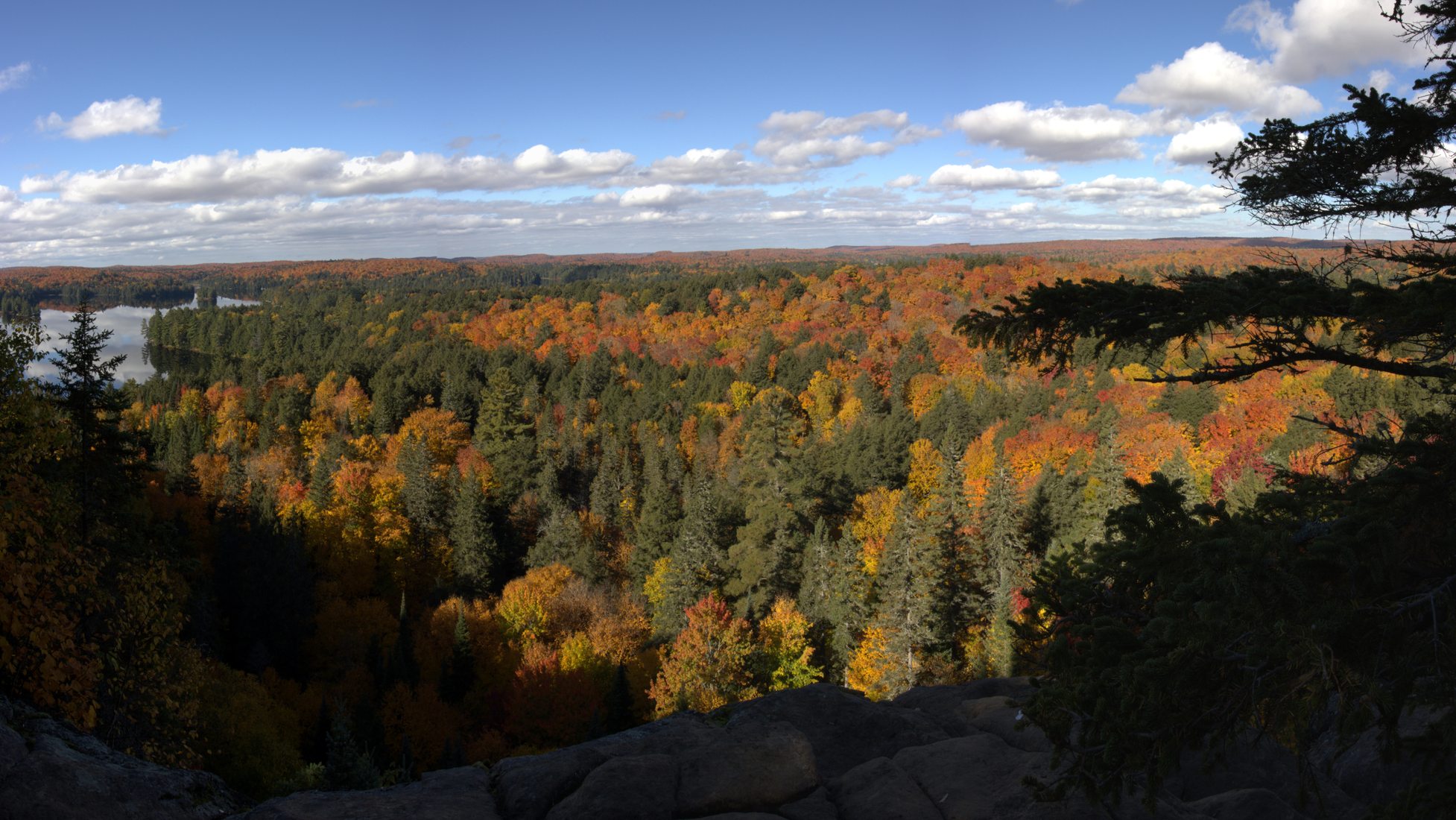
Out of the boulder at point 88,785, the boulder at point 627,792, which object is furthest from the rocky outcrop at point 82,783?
the boulder at point 627,792

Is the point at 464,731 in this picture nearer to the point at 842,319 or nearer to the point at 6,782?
the point at 6,782

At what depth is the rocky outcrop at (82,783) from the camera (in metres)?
5.68

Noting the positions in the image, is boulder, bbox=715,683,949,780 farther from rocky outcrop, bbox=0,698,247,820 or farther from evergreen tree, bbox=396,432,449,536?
evergreen tree, bbox=396,432,449,536

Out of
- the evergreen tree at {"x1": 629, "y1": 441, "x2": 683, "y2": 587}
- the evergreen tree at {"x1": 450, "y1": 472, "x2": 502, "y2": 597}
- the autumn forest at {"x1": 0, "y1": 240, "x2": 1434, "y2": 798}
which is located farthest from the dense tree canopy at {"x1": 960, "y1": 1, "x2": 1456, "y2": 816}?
the evergreen tree at {"x1": 450, "y1": 472, "x2": 502, "y2": 597}

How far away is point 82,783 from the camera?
19.5 ft

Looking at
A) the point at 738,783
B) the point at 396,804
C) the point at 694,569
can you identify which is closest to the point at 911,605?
the point at 694,569

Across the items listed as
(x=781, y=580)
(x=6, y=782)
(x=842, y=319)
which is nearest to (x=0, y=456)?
(x=6, y=782)

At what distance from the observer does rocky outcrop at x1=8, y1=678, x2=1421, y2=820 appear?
6152mm

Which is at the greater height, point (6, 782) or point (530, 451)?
point (6, 782)

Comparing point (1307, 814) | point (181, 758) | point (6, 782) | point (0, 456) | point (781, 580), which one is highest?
point (0, 456)

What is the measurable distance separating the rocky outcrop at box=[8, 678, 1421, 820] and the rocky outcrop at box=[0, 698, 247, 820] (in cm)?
1

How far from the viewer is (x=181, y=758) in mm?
12086

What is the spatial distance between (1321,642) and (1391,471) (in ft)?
5.01

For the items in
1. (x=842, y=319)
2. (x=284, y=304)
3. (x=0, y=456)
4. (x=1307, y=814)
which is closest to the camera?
(x=1307, y=814)
